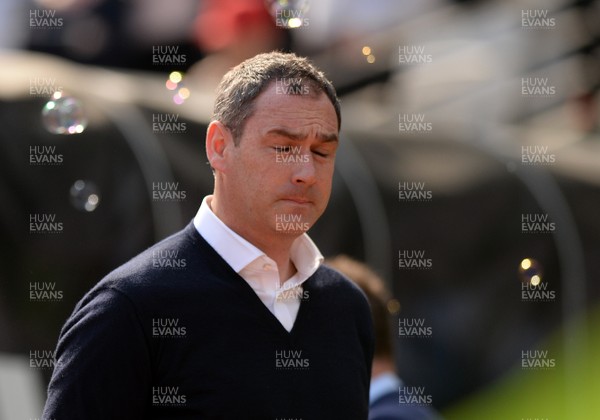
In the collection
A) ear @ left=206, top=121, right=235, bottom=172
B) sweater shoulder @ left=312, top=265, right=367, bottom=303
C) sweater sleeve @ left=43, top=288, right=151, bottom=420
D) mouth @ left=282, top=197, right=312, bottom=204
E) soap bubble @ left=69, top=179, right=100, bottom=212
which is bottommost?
sweater sleeve @ left=43, top=288, right=151, bottom=420

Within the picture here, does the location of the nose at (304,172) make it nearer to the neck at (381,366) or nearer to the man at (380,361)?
the man at (380,361)

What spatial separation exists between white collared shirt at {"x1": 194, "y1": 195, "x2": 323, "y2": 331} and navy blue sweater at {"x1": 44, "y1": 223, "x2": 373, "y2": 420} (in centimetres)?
2

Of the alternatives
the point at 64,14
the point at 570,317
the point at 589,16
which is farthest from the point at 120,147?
the point at 589,16

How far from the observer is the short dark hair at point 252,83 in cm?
292

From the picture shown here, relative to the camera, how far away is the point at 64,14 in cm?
686

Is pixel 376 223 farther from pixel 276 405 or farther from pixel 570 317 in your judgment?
pixel 276 405

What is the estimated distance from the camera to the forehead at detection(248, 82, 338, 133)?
288 centimetres

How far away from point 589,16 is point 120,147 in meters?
4.27

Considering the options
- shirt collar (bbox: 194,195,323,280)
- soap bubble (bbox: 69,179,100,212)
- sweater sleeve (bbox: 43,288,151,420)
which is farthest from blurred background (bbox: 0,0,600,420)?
sweater sleeve (bbox: 43,288,151,420)

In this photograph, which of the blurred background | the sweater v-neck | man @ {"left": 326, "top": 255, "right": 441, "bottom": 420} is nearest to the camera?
the sweater v-neck

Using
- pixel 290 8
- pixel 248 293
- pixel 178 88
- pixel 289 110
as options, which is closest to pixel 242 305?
pixel 248 293

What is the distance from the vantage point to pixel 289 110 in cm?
289

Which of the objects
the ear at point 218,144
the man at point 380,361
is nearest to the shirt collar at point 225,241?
the ear at point 218,144

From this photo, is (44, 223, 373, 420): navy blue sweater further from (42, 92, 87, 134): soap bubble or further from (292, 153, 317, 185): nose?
(42, 92, 87, 134): soap bubble
